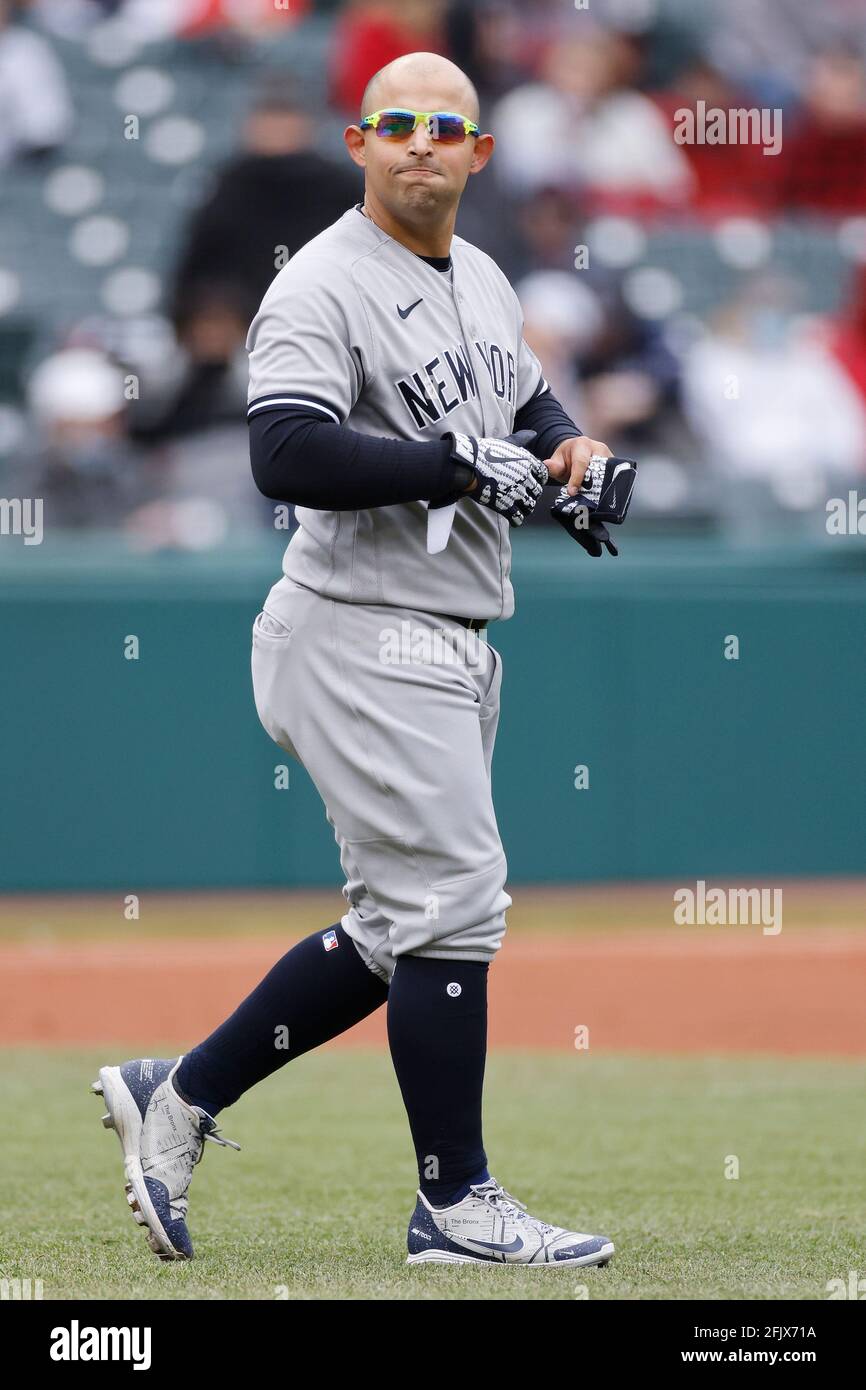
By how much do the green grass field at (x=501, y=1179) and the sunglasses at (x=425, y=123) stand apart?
1.84 m

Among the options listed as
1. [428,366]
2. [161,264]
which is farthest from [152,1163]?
[161,264]

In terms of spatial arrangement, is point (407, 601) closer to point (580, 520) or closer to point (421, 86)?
point (580, 520)

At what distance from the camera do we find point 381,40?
10859mm

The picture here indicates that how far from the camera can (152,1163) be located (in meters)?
3.41

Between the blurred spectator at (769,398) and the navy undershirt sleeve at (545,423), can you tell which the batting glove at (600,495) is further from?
the blurred spectator at (769,398)

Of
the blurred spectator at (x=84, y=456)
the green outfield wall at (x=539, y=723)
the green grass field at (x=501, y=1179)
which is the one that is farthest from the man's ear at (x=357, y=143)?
the blurred spectator at (x=84, y=456)

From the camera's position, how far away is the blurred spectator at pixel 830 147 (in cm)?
1139

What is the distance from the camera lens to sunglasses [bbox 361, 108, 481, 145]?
10.6 ft

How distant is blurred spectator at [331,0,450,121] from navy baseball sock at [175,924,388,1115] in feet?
26.8

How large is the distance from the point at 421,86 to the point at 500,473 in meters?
0.67

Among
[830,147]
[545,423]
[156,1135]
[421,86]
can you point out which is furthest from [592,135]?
[156,1135]

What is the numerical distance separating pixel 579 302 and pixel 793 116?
3127mm

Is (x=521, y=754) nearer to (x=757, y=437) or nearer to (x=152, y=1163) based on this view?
(x=757, y=437)

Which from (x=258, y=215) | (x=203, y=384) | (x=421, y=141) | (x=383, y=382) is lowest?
(x=383, y=382)
